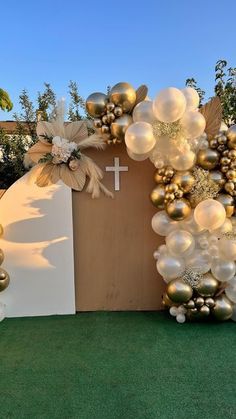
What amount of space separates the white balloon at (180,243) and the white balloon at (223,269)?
0.25m

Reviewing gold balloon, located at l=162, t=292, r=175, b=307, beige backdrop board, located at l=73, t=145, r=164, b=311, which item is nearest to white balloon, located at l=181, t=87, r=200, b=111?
beige backdrop board, located at l=73, t=145, r=164, b=311

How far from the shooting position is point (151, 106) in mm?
2738

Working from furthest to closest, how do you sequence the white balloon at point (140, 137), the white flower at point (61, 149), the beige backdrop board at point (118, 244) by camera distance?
the beige backdrop board at point (118, 244) → the white flower at point (61, 149) → the white balloon at point (140, 137)

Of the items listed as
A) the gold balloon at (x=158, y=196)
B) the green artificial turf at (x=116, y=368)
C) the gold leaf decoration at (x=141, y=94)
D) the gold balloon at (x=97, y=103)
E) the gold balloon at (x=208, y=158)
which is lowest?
the green artificial turf at (x=116, y=368)

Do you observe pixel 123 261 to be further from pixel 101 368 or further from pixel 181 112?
pixel 181 112

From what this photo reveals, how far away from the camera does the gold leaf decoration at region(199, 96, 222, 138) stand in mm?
2797

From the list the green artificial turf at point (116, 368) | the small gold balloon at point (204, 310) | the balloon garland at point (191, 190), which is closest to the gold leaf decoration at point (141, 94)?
the balloon garland at point (191, 190)

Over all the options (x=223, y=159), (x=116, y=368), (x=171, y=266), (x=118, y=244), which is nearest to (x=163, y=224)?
(x=171, y=266)

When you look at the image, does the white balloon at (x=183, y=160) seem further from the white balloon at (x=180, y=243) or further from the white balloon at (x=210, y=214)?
the white balloon at (x=180, y=243)

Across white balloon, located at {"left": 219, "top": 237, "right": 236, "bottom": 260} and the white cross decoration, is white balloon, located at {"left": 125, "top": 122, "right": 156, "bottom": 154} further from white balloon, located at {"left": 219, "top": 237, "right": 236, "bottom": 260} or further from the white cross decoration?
white balloon, located at {"left": 219, "top": 237, "right": 236, "bottom": 260}

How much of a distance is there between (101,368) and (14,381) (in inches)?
22.7

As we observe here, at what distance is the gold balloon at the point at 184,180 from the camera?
2801 millimetres

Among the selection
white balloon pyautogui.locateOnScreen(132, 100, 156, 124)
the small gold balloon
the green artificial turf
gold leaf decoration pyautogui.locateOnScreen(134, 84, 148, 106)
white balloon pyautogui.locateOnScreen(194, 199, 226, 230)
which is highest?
gold leaf decoration pyautogui.locateOnScreen(134, 84, 148, 106)

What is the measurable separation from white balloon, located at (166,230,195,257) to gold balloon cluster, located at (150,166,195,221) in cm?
14
